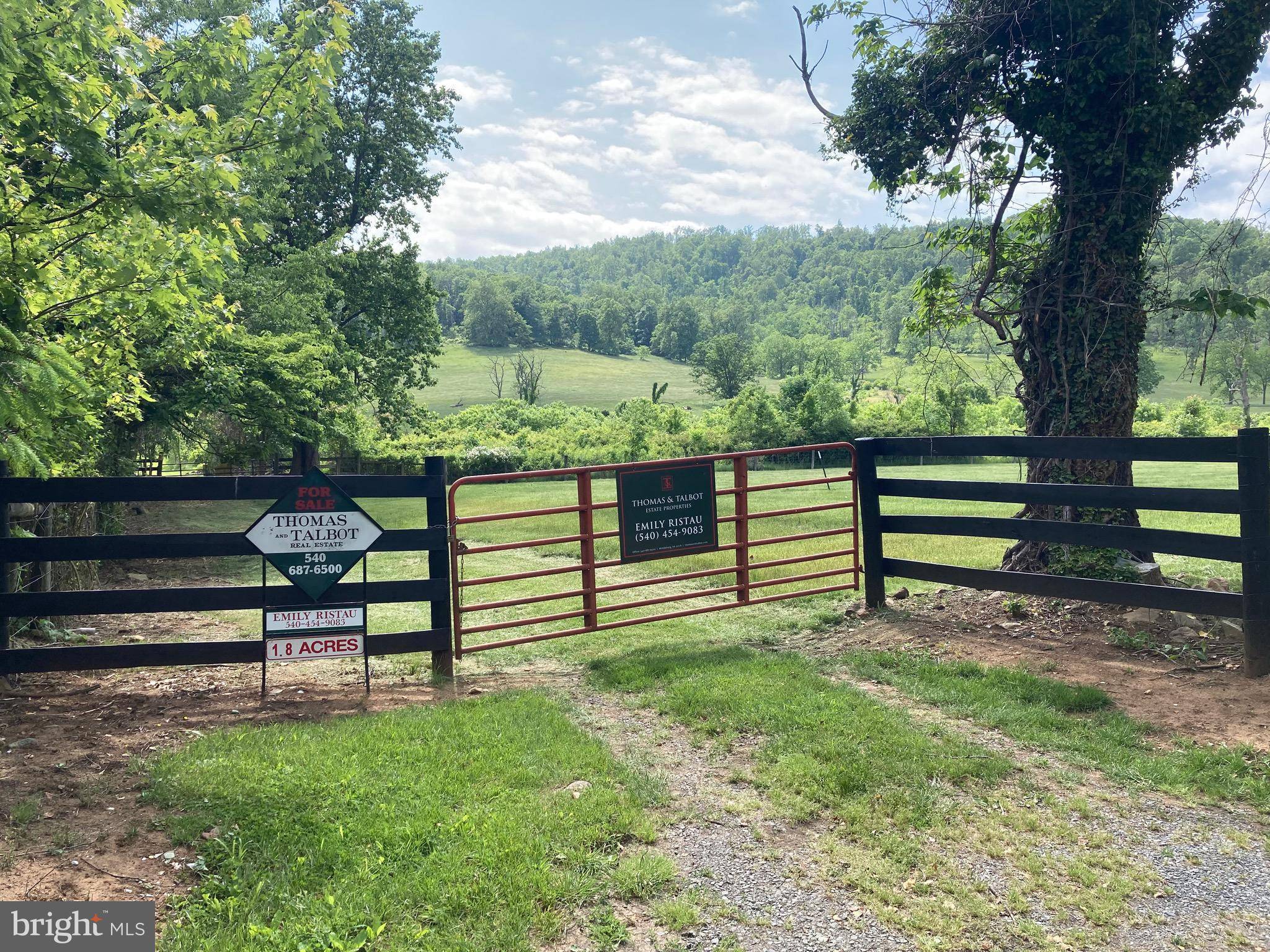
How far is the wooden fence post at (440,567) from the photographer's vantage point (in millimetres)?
6699

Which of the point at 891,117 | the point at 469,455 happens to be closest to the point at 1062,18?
the point at 891,117

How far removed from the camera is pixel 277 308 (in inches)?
744

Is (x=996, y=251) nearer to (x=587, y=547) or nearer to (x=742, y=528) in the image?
(x=742, y=528)

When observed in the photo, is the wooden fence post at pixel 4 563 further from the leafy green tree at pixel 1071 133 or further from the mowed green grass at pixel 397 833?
the leafy green tree at pixel 1071 133

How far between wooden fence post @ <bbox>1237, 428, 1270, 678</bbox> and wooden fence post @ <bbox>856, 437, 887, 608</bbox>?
3.09 metres

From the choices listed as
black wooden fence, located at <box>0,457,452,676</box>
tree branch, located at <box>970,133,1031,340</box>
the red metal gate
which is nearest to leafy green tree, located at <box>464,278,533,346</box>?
the red metal gate

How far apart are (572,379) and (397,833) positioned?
11698 cm

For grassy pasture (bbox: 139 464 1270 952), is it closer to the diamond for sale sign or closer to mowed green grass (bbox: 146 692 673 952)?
mowed green grass (bbox: 146 692 673 952)

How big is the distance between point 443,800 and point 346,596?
2664mm

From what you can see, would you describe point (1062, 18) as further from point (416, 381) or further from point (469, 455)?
point (469, 455)

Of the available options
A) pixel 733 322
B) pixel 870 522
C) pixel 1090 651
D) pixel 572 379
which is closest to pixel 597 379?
pixel 572 379

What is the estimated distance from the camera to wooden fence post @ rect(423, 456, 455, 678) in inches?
264

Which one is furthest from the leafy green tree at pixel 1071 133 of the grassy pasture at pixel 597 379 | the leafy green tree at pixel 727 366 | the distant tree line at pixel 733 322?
the leafy green tree at pixel 727 366

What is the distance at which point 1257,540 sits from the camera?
5.92 metres
